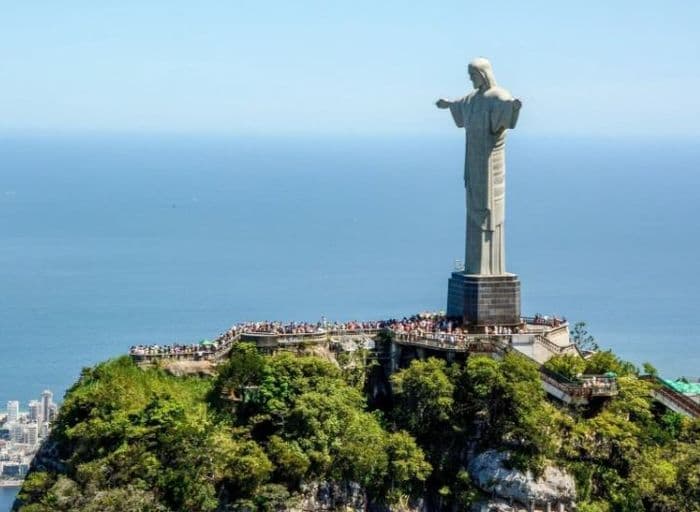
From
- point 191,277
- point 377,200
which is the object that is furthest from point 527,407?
point 377,200

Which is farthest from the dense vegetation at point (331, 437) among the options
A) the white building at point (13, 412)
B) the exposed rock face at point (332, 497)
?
the white building at point (13, 412)

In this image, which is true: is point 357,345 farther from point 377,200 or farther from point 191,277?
point 377,200

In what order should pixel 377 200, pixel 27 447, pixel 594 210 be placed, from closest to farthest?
pixel 27 447 → pixel 594 210 → pixel 377 200

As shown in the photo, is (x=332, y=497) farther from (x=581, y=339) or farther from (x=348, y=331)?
(x=581, y=339)

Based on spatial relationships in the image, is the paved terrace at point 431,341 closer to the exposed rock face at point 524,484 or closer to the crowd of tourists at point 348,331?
the crowd of tourists at point 348,331

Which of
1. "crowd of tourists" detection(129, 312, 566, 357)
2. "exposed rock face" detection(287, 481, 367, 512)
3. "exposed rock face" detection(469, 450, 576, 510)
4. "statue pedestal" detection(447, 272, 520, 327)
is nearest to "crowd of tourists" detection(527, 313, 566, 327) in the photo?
"crowd of tourists" detection(129, 312, 566, 357)

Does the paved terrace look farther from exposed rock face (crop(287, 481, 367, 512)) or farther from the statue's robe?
exposed rock face (crop(287, 481, 367, 512))
